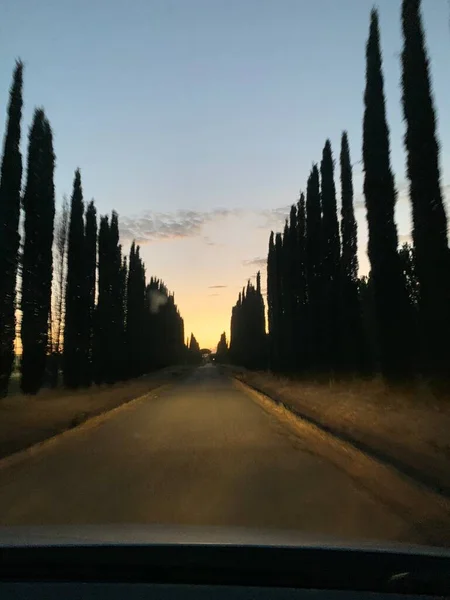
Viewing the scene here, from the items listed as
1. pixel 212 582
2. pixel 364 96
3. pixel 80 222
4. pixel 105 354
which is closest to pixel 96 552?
pixel 212 582

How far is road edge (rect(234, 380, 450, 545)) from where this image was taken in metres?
7.25

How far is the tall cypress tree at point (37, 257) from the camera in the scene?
92.6 feet

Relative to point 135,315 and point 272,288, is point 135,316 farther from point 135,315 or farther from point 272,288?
point 272,288

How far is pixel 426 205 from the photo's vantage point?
21.0 meters

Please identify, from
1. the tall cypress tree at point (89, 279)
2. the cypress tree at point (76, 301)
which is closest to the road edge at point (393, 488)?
the cypress tree at point (76, 301)

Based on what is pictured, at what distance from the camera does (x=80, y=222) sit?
126 ft

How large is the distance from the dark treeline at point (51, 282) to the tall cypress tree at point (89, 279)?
62 mm

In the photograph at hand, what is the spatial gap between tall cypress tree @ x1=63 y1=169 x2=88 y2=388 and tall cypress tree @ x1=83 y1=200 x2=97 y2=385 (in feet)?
1.75

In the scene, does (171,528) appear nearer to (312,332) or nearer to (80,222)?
(80,222)

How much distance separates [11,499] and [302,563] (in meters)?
5.69

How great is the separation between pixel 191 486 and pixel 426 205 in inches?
577

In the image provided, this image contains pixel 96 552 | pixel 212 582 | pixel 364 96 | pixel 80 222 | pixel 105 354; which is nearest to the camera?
pixel 212 582

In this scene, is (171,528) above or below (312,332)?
below

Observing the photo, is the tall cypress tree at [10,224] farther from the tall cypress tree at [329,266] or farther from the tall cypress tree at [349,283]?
the tall cypress tree at [329,266]
